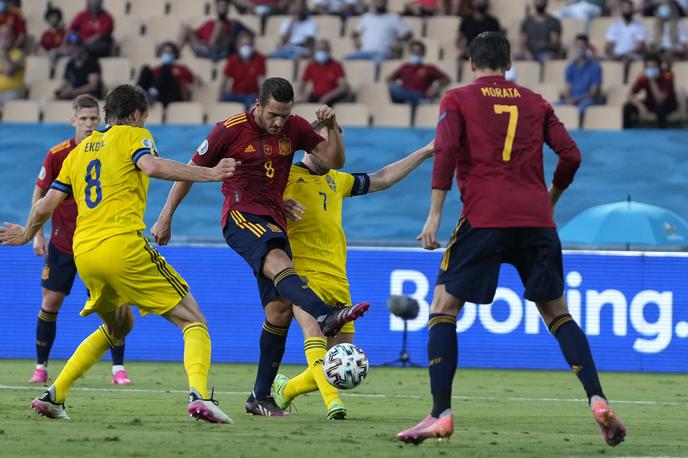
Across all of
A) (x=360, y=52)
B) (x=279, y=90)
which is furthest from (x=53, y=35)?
(x=279, y=90)

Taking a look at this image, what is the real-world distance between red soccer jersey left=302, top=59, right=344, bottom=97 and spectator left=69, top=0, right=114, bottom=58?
371 centimetres

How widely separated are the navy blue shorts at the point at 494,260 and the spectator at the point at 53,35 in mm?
15977

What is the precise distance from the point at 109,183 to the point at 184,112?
1230cm

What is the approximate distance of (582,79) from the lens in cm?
1964

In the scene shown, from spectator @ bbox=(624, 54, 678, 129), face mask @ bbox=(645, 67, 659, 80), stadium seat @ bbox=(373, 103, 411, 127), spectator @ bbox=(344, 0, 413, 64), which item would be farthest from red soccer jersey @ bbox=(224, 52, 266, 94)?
face mask @ bbox=(645, 67, 659, 80)

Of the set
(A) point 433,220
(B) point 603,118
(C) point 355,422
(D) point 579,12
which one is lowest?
(B) point 603,118

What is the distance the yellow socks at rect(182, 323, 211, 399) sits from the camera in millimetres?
7969

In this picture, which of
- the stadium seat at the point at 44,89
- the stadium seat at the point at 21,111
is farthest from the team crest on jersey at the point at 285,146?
the stadium seat at the point at 44,89

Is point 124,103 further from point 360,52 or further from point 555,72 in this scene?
point 360,52

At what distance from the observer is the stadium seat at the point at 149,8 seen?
2338 centimetres

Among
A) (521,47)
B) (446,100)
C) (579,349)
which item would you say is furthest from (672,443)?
(521,47)

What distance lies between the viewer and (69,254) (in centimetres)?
1198

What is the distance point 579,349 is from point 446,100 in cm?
151

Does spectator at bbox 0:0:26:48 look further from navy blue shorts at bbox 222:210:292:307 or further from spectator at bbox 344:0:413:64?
navy blue shorts at bbox 222:210:292:307
